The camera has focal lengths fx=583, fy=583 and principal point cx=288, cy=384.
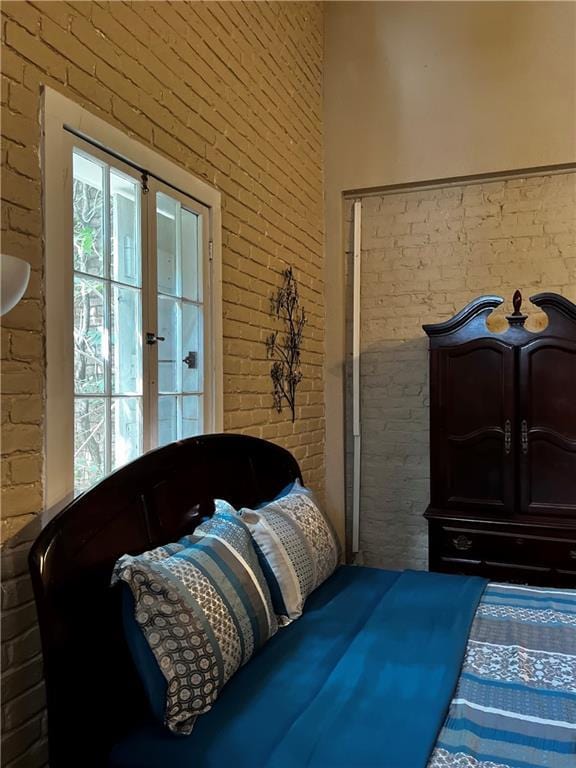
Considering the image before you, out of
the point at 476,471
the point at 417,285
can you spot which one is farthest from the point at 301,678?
the point at 417,285

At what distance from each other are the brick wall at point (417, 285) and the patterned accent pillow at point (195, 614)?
7.25 ft

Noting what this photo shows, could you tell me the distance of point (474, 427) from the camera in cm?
324

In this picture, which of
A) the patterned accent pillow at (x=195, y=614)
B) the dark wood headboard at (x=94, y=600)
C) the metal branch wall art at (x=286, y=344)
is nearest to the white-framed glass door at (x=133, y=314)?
the dark wood headboard at (x=94, y=600)

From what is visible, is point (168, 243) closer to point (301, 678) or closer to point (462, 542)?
point (301, 678)

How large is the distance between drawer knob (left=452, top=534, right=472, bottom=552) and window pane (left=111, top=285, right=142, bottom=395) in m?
2.03

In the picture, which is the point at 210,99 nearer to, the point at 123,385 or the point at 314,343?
the point at 123,385

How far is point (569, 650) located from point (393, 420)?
2200 millimetres

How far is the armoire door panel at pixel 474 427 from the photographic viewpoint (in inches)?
124

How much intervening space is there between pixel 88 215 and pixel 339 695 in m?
1.60

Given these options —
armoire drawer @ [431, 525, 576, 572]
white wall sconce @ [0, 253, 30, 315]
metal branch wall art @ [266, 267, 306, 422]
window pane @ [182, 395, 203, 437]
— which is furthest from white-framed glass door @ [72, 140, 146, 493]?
armoire drawer @ [431, 525, 576, 572]

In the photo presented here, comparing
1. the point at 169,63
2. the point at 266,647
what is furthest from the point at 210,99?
the point at 266,647

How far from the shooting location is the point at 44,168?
1623 mm

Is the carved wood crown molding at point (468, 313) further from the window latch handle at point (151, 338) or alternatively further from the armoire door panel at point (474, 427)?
the window latch handle at point (151, 338)

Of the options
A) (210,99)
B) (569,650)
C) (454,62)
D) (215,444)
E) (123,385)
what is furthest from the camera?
(454,62)
